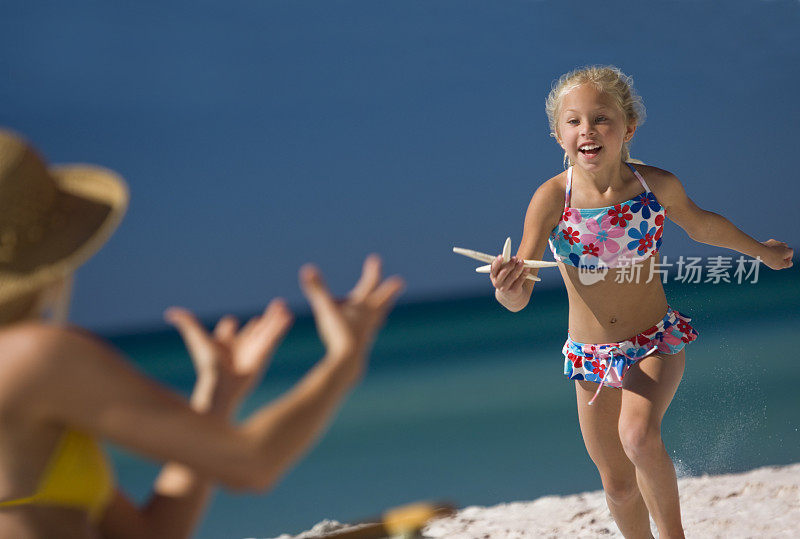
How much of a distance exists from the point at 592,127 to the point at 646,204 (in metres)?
0.35

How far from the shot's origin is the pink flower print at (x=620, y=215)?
322cm

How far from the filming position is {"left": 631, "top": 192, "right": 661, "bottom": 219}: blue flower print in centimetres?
323

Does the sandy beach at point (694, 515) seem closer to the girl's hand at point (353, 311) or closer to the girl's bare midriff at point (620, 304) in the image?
the girl's bare midriff at point (620, 304)

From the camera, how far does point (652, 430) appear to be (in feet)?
9.51

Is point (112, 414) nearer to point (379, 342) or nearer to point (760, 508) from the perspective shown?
point (760, 508)

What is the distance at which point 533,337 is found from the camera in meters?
21.0

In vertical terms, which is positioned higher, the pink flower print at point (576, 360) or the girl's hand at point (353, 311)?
the pink flower print at point (576, 360)

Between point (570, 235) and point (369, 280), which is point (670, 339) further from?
point (369, 280)

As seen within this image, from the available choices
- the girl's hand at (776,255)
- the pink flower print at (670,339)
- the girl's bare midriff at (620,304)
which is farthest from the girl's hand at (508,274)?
the girl's hand at (776,255)

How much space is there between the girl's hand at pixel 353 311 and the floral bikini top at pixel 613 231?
1988mm

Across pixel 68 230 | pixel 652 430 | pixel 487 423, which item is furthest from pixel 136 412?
pixel 487 423

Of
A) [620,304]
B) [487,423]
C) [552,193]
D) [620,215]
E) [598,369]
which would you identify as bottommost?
[598,369]

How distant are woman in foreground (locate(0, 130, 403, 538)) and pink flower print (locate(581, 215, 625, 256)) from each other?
6.50ft

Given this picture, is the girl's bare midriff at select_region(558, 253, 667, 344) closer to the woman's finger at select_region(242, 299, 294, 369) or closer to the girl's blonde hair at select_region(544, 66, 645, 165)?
the girl's blonde hair at select_region(544, 66, 645, 165)
